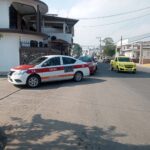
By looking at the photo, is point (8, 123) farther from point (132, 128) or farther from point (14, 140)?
point (132, 128)

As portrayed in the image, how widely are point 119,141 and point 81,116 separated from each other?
8.11 ft

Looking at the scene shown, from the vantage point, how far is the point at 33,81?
15.7m

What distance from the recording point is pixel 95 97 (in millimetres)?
12203

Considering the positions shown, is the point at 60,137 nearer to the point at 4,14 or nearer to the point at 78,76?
the point at 78,76

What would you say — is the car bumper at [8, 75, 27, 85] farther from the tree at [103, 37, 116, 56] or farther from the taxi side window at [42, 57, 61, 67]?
the tree at [103, 37, 116, 56]

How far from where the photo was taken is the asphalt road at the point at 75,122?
247 inches

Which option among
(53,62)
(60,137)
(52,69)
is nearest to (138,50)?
(53,62)

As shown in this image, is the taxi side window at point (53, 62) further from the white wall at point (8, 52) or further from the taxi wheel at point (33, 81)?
the white wall at point (8, 52)

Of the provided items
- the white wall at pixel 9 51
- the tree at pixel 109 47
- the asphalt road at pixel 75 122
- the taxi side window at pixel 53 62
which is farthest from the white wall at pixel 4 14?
the tree at pixel 109 47

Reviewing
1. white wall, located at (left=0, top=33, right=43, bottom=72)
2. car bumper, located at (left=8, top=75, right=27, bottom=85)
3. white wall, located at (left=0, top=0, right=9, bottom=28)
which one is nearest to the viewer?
car bumper, located at (left=8, top=75, right=27, bottom=85)

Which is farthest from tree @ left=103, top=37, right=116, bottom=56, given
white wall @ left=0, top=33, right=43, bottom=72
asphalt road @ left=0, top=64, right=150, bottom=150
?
asphalt road @ left=0, top=64, right=150, bottom=150

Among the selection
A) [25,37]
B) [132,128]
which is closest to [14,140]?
[132,128]

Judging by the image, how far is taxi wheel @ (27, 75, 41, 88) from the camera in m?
15.6

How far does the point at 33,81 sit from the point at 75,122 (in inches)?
319
